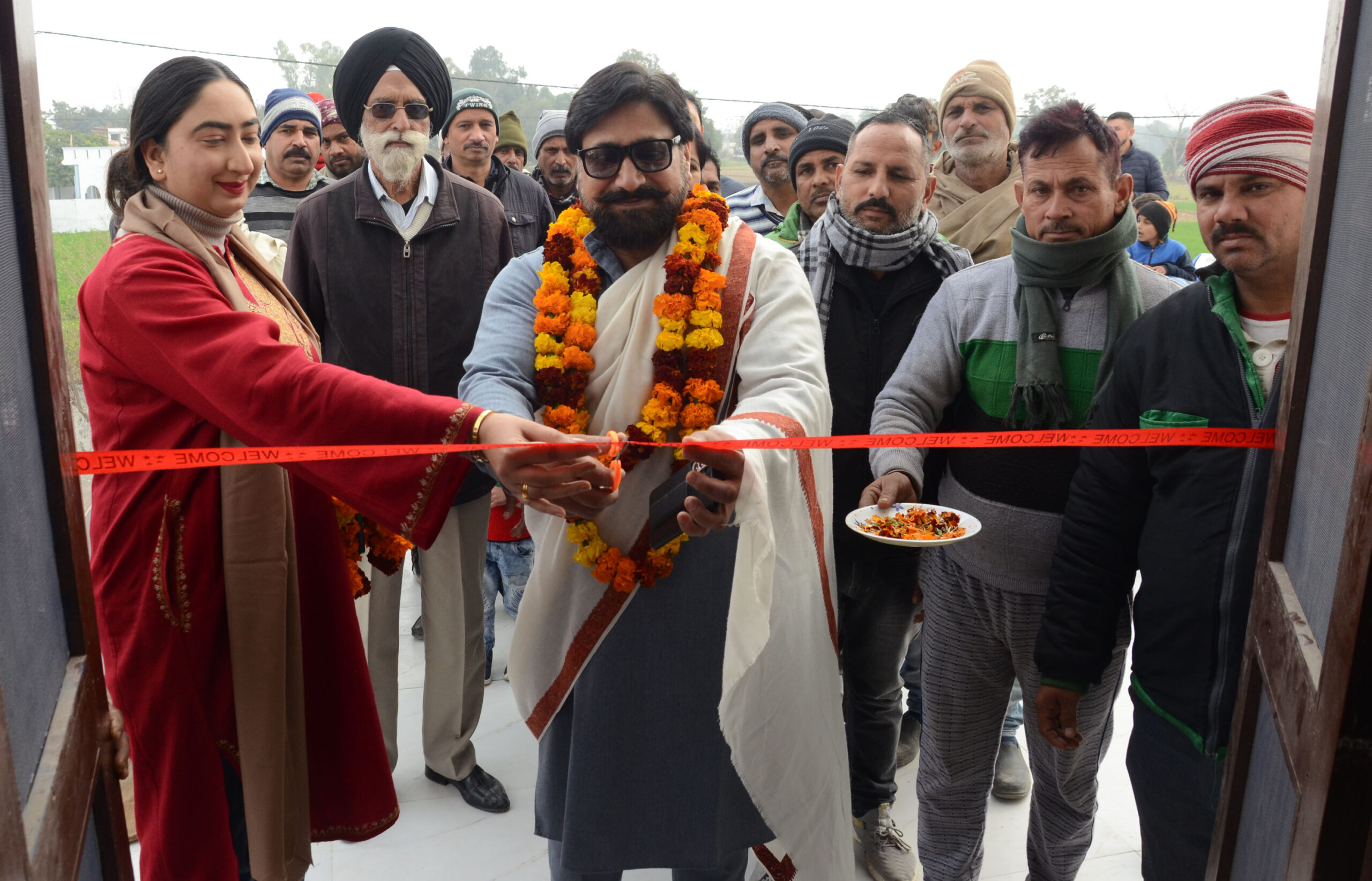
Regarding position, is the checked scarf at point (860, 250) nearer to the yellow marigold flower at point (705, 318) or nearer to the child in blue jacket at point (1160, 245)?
the yellow marigold flower at point (705, 318)

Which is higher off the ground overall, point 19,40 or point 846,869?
point 19,40

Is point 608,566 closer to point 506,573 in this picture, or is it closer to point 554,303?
point 554,303

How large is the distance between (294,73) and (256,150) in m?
20.3

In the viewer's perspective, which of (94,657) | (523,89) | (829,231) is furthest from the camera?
(523,89)

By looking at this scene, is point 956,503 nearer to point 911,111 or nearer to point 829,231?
point 829,231

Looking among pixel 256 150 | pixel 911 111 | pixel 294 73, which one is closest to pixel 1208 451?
pixel 911 111

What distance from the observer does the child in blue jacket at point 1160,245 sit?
7.20 m

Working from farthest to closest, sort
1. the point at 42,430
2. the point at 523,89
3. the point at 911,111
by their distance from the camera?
1. the point at 523,89
2. the point at 911,111
3. the point at 42,430

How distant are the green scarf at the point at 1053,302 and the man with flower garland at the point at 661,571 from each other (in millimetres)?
587

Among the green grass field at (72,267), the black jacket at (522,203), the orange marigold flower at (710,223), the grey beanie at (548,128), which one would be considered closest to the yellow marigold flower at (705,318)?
the orange marigold flower at (710,223)

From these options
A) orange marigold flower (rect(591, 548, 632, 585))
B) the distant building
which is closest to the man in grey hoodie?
orange marigold flower (rect(591, 548, 632, 585))

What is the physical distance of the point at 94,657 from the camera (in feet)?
4.95

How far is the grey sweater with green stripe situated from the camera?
2.54 meters

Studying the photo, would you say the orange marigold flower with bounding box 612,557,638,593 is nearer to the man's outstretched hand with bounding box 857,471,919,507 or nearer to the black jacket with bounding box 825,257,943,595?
the man's outstretched hand with bounding box 857,471,919,507
